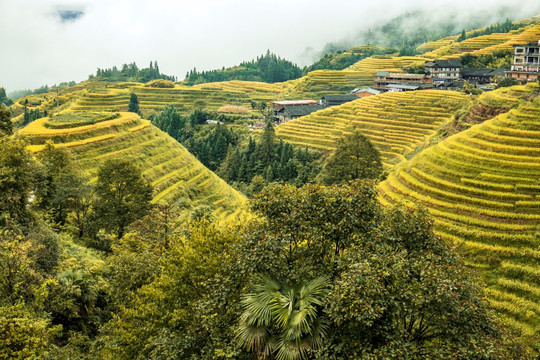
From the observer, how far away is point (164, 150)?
5722cm

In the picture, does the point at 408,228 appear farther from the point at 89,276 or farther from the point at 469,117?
the point at 469,117

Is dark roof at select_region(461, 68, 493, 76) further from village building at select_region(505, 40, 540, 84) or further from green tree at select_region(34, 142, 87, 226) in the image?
green tree at select_region(34, 142, 87, 226)

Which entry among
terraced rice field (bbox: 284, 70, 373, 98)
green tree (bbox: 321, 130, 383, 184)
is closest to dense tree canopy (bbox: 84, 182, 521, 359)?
green tree (bbox: 321, 130, 383, 184)

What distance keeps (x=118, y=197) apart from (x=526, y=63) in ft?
299

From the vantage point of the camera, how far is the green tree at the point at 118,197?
33.4 meters

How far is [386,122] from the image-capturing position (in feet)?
265

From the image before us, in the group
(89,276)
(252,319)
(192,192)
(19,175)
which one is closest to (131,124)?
(192,192)

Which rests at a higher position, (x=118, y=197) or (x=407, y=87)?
(x=407, y=87)

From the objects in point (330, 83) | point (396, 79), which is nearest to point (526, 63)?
point (396, 79)

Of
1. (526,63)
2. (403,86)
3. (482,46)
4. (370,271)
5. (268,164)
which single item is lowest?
(268,164)

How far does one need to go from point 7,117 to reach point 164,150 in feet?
87.5

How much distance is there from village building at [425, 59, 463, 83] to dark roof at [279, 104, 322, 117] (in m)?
36.2

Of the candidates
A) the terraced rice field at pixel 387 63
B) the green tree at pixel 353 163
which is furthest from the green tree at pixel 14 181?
the terraced rice field at pixel 387 63

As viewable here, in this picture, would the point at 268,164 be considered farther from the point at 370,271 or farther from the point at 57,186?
the point at 370,271
